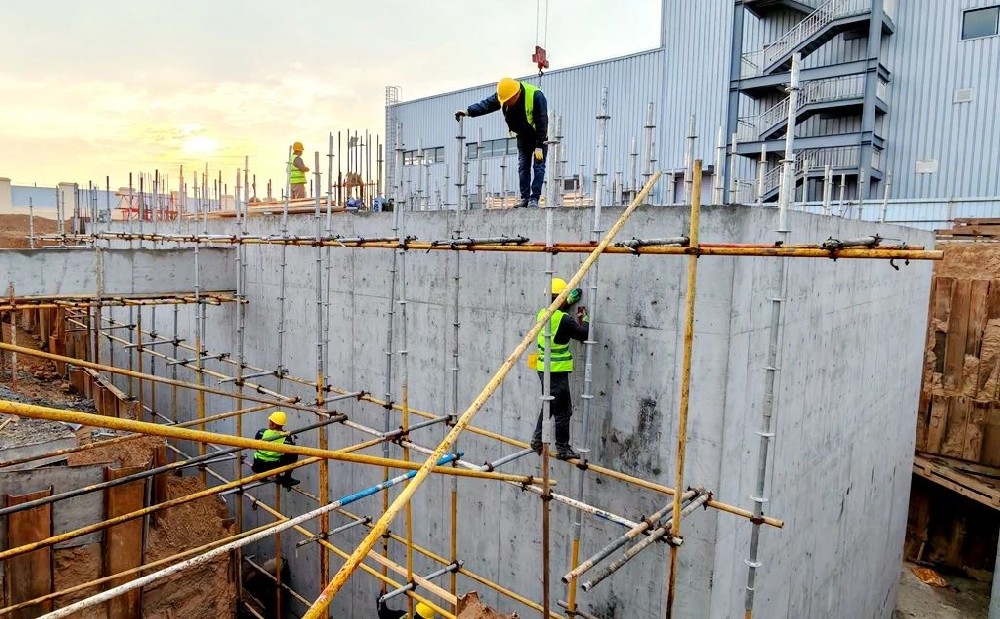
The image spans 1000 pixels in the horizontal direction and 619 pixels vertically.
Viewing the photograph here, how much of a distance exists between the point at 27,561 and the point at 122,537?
0.78 metres

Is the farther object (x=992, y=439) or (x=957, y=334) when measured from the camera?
(x=957, y=334)

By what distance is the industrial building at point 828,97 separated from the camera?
16.2 metres

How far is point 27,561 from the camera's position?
231 inches

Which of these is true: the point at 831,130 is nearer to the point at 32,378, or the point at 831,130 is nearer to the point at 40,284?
the point at 40,284

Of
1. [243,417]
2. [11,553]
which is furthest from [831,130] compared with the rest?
Answer: [11,553]

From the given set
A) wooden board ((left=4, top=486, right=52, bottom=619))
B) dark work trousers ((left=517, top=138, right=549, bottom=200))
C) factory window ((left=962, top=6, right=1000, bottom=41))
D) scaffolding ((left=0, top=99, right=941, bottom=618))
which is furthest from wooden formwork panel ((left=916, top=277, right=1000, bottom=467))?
wooden board ((left=4, top=486, right=52, bottom=619))

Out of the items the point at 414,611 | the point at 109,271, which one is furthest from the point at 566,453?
the point at 109,271

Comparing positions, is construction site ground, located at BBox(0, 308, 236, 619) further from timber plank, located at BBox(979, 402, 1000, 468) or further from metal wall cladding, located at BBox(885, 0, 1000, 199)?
metal wall cladding, located at BBox(885, 0, 1000, 199)

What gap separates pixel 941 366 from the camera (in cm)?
1241

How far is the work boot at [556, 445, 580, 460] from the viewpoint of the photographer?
525 cm

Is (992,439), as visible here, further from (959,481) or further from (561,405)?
(561,405)

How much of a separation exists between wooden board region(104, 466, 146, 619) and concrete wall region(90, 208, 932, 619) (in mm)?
2349

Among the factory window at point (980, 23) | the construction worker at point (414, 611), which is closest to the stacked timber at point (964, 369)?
the factory window at point (980, 23)

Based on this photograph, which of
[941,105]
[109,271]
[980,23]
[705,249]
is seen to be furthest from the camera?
[941,105]
